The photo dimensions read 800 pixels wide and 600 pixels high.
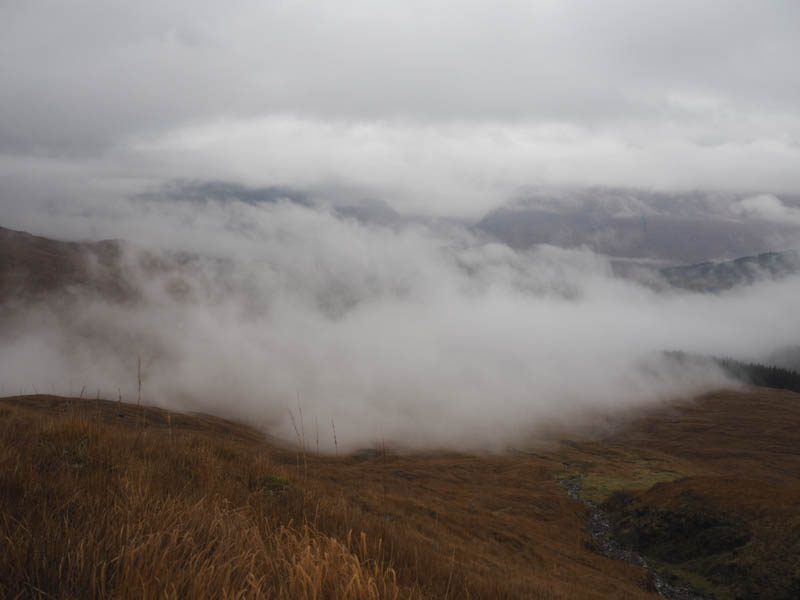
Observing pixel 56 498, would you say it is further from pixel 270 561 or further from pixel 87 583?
pixel 270 561

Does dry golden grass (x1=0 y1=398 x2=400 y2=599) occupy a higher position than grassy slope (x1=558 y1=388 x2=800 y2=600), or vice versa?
dry golden grass (x1=0 y1=398 x2=400 y2=599)

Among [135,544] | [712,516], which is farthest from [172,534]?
[712,516]

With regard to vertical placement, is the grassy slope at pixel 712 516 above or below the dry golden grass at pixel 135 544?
below

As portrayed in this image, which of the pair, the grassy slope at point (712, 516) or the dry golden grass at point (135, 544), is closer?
the dry golden grass at point (135, 544)

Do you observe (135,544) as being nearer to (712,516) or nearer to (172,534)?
(172,534)

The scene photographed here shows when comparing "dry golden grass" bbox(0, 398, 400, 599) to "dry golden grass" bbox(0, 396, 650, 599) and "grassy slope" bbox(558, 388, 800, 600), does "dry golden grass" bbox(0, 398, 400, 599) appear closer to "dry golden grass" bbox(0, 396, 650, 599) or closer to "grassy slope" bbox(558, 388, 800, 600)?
"dry golden grass" bbox(0, 396, 650, 599)

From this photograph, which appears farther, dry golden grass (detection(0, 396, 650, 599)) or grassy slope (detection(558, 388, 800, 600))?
grassy slope (detection(558, 388, 800, 600))

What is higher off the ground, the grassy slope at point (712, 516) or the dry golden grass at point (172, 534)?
the dry golden grass at point (172, 534)

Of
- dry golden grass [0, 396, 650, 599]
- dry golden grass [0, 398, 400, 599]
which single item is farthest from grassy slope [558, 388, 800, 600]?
dry golden grass [0, 398, 400, 599]

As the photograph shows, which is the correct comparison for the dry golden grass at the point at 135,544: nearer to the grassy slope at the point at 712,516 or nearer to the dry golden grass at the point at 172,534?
the dry golden grass at the point at 172,534

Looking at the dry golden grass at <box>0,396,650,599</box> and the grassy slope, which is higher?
the dry golden grass at <box>0,396,650,599</box>

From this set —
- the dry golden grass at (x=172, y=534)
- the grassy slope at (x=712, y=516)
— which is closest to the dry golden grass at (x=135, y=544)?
the dry golden grass at (x=172, y=534)

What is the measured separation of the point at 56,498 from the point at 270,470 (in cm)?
418

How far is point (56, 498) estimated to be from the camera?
3469 mm
